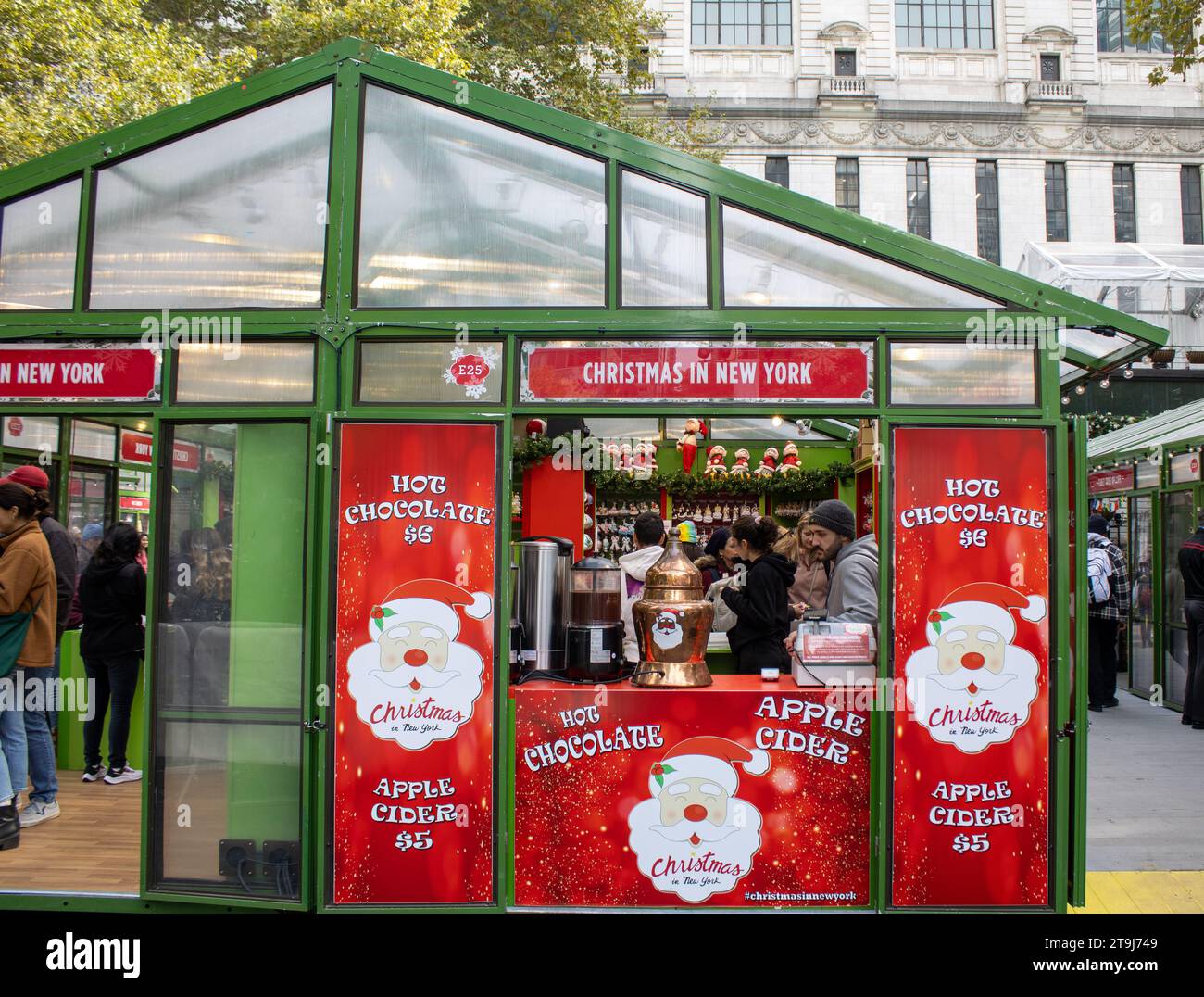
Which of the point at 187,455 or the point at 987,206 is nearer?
the point at 187,455

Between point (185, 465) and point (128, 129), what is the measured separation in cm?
168

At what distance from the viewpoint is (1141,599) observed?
10.4 meters

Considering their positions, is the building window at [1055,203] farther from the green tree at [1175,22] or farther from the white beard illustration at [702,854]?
the white beard illustration at [702,854]

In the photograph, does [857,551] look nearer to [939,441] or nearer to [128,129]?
[939,441]

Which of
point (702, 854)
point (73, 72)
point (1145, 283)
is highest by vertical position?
point (73, 72)

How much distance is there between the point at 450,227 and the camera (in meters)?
4.33

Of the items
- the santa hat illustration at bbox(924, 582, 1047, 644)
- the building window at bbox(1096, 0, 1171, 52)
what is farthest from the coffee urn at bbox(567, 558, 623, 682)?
the building window at bbox(1096, 0, 1171, 52)

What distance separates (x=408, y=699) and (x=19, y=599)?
7.76ft

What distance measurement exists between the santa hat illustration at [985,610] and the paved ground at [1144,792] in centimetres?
217

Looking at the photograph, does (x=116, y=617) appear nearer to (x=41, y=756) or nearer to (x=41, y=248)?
(x=41, y=756)

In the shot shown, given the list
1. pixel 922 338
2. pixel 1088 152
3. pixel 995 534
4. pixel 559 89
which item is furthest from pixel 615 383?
pixel 1088 152

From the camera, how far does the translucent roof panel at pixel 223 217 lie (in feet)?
14.1

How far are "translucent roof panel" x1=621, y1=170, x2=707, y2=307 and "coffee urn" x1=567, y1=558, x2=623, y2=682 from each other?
1332 millimetres

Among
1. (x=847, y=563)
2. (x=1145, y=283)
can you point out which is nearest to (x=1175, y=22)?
(x=1145, y=283)
